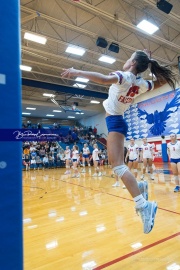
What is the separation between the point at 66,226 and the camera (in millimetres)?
2906

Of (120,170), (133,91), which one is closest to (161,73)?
(133,91)

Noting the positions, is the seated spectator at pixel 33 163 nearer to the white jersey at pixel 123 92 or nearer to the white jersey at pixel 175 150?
the white jersey at pixel 175 150

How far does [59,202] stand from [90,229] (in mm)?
1854

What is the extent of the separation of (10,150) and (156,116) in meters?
14.5

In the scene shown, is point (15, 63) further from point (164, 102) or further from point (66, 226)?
point (164, 102)

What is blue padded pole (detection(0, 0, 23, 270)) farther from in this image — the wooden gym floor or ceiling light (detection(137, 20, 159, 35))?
ceiling light (detection(137, 20, 159, 35))

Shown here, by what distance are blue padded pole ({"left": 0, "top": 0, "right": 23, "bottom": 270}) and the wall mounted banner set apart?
12933mm

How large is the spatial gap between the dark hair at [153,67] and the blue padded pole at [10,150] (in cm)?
131

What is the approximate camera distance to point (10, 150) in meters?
1.01

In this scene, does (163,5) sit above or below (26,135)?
above

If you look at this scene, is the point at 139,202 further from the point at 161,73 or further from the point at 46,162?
the point at 46,162

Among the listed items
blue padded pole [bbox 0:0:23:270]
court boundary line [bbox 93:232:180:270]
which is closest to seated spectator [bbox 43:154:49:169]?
court boundary line [bbox 93:232:180:270]

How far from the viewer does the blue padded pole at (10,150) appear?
963 mm

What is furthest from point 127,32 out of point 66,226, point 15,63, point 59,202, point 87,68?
point 15,63
